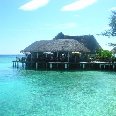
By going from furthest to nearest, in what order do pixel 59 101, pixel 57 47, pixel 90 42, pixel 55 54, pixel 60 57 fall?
pixel 90 42
pixel 55 54
pixel 60 57
pixel 57 47
pixel 59 101

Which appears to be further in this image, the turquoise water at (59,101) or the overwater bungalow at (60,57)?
the overwater bungalow at (60,57)

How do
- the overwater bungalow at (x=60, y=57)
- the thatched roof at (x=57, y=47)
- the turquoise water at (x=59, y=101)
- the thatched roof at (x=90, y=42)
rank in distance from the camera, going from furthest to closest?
1. the thatched roof at (x=90, y=42)
2. the thatched roof at (x=57, y=47)
3. the overwater bungalow at (x=60, y=57)
4. the turquoise water at (x=59, y=101)

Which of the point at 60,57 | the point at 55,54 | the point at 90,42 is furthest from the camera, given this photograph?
the point at 90,42

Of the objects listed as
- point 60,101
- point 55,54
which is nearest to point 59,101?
point 60,101

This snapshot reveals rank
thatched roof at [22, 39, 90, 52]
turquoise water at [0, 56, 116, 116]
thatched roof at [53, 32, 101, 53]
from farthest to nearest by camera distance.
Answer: thatched roof at [53, 32, 101, 53]
thatched roof at [22, 39, 90, 52]
turquoise water at [0, 56, 116, 116]

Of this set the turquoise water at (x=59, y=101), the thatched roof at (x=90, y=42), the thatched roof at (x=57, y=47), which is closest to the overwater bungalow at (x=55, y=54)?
the thatched roof at (x=57, y=47)

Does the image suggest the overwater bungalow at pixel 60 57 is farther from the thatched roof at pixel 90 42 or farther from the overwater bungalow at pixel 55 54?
the thatched roof at pixel 90 42

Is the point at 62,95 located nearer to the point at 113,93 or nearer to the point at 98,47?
the point at 113,93

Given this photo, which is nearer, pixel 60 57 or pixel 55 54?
pixel 60 57

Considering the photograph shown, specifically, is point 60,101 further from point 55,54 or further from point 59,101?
point 55,54

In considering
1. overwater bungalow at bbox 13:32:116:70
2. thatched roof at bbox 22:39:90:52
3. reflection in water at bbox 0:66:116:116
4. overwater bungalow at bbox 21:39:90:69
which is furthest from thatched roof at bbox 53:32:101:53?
reflection in water at bbox 0:66:116:116

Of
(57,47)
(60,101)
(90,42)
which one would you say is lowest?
(60,101)

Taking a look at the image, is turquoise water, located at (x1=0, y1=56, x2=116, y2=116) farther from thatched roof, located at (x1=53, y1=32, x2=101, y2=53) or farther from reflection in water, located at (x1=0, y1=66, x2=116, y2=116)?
thatched roof, located at (x1=53, y1=32, x2=101, y2=53)

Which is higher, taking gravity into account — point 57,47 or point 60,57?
point 57,47
